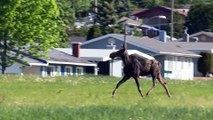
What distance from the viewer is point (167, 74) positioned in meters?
75.5

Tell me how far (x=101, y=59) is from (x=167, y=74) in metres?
6.49

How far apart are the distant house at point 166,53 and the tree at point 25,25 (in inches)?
670

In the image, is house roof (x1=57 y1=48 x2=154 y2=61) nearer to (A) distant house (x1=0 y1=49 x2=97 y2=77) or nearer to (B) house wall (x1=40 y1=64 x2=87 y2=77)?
(A) distant house (x1=0 y1=49 x2=97 y2=77)

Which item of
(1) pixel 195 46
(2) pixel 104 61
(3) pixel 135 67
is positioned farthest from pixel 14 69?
(3) pixel 135 67

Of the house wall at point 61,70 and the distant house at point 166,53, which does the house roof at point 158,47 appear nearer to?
the distant house at point 166,53

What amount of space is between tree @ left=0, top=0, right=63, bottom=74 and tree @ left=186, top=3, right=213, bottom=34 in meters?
59.0

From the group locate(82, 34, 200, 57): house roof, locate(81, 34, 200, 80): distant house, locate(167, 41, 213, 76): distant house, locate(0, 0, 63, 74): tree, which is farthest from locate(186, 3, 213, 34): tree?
locate(0, 0, 63, 74): tree

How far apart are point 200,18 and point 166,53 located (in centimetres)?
4539

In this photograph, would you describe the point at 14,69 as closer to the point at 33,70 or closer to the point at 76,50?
the point at 33,70

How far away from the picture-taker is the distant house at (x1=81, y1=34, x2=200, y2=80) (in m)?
74.7

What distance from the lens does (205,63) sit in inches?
3263

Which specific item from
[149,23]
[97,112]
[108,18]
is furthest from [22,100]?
[149,23]

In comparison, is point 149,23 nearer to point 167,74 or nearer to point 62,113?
point 167,74

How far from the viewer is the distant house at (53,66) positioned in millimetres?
62969
